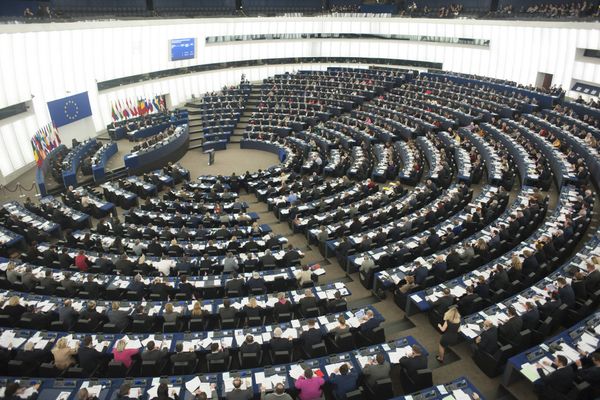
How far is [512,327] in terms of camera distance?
914 centimetres

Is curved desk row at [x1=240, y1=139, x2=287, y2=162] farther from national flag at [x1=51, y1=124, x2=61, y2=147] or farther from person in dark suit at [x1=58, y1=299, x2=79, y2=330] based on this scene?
person in dark suit at [x1=58, y1=299, x2=79, y2=330]

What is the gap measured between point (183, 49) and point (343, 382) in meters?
34.4

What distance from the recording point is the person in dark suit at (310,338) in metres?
9.56

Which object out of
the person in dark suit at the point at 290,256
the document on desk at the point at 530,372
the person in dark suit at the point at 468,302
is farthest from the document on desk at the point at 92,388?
the person in dark suit at the point at 468,302

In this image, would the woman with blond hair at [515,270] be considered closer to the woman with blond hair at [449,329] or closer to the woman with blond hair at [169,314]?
the woman with blond hair at [449,329]

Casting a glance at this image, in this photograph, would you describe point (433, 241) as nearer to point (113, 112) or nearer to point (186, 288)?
point (186, 288)

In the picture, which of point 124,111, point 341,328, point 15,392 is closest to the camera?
point 15,392

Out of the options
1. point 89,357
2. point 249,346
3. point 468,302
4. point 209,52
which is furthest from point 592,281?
point 209,52

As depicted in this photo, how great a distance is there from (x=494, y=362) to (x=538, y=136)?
679 inches

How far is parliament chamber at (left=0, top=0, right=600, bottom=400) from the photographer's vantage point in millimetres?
9086

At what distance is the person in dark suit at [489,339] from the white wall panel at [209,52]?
25582mm

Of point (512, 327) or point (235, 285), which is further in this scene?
point (235, 285)

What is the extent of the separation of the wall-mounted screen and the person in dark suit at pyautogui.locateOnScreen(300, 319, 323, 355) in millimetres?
32018

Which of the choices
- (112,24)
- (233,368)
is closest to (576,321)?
(233,368)
